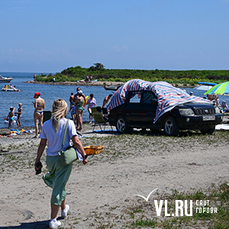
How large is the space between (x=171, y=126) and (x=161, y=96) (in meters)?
1.22

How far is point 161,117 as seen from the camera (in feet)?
48.7

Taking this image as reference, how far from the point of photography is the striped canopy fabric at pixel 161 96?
14641 mm

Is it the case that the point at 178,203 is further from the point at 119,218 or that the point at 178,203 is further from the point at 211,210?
the point at 119,218

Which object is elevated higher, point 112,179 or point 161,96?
point 161,96

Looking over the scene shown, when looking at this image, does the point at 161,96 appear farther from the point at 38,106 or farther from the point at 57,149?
the point at 57,149

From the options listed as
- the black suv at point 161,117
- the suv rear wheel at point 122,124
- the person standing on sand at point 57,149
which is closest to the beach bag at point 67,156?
the person standing on sand at point 57,149

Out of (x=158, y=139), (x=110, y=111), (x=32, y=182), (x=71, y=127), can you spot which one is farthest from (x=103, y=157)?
(x=110, y=111)

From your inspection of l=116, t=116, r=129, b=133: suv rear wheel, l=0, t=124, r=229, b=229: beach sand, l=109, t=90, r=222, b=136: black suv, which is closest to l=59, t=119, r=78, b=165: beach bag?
l=0, t=124, r=229, b=229: beach sand

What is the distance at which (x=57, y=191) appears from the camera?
17.2ft

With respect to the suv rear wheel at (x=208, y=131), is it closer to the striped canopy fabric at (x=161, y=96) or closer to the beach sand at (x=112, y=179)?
the striped canopy fabric at (x=161, y=96)

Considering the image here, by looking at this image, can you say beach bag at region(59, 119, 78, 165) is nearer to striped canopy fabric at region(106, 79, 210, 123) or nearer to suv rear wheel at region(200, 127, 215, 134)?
striped canopy fabric at region(106, 79, 210, 123)

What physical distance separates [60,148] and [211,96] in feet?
68.1

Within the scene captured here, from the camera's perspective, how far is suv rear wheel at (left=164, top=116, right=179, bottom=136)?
14359 mm

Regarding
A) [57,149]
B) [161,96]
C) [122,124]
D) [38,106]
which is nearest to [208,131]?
[161,96]
